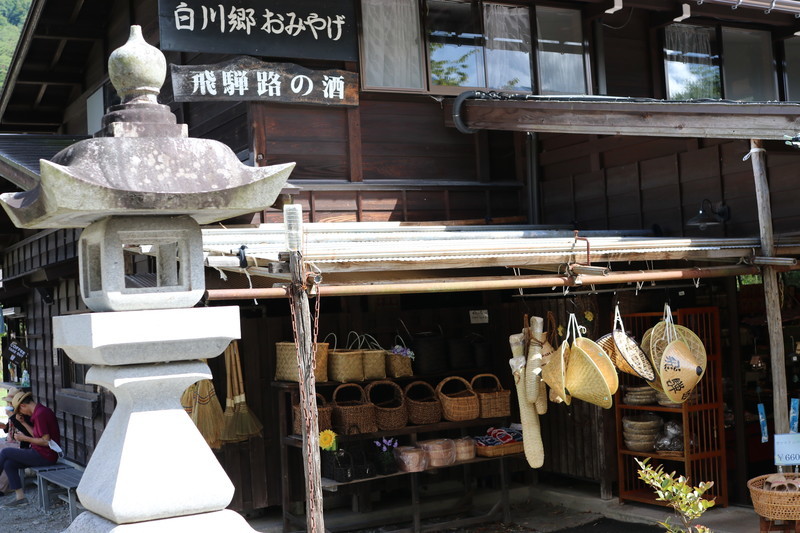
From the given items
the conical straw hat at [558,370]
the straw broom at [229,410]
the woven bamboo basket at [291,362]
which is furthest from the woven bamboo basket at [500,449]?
the straw broom at [229,410]

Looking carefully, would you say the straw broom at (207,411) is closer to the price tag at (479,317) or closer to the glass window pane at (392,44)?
the price tag at (479,317)

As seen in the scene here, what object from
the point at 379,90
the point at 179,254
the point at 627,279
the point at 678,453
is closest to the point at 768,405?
the point at 678,453

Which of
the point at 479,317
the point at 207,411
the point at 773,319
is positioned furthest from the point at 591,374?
the point at 207,411

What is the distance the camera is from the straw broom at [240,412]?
1019cm

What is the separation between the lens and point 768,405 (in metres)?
11.4

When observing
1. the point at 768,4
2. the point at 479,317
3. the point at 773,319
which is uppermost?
the point at 768,4

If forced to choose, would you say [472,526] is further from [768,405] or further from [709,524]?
[768,405]

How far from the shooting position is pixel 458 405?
1057 centimetres

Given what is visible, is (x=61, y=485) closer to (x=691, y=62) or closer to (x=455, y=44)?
(x=455, y=44)

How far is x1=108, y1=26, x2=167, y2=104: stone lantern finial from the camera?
518 cm

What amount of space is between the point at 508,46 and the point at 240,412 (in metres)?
5.56

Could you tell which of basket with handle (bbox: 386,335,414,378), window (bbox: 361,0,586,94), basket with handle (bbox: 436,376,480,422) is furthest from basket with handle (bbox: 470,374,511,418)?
window (bbox: 361,0,586,94)

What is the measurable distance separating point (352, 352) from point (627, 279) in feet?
12.5

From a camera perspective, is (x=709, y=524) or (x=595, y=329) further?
(x=595, y=329)
